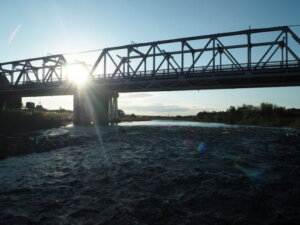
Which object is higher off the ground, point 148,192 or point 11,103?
point 11,103

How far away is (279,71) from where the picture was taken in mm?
26500

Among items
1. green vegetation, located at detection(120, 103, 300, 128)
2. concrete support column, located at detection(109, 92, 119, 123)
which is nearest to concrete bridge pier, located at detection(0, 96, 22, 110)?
concrete support column, located at detection(109, 92, 119, 123)

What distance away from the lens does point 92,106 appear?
44719mm

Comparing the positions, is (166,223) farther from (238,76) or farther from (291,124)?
(291,124)

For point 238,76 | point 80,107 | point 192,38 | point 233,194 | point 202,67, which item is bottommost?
point 233,194

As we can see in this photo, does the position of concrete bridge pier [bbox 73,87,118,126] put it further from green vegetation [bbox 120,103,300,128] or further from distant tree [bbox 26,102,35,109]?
distant tree [bbox 26,102,35,109]

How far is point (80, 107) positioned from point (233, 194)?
42219 mm

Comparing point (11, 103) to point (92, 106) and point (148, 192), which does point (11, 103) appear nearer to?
point (92, 106)

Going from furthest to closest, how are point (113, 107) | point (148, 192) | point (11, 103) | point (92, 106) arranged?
point (11, 103)
point (113, 107)
point (92, 106)
point (148, 192)

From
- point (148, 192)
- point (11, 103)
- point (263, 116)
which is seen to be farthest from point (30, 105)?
point (148, 192)

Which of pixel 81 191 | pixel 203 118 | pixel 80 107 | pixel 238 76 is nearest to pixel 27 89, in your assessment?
pixel 80 107

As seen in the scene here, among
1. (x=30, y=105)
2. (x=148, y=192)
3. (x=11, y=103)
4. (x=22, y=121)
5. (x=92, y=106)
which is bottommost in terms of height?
(x=148, y=192)

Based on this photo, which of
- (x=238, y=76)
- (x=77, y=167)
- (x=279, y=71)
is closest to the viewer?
(x=77, y=167)

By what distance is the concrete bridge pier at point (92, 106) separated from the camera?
43406mm
